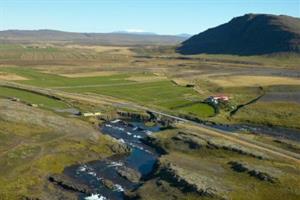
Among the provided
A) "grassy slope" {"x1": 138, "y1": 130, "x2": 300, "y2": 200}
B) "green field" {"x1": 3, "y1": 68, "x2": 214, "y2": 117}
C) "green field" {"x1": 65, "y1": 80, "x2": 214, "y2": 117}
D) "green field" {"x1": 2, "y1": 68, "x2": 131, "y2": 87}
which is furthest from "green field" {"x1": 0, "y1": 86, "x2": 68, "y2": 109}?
"grassy slope" {"x1": 138, "y1": 130, "x2": 300, "y2": 200}

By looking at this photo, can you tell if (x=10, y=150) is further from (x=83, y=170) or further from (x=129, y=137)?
(x=129, y=137)

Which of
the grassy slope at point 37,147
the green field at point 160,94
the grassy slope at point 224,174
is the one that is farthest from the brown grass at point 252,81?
the grassy slope at point 224,174

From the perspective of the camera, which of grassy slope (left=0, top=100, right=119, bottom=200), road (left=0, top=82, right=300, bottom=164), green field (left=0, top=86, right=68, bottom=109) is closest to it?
grassy slope (left=0, top=100, right=119, bottom=200)

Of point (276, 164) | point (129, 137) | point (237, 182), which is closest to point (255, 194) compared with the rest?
point (237, 182)

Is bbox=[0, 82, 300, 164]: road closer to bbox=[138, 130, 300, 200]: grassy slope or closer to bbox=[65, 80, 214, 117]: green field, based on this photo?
bbox=[65, 80, 214, 117]: green field

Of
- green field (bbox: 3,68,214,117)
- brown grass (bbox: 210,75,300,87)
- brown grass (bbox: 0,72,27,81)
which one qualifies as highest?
brown grass (bbox: 210,75,300,87)

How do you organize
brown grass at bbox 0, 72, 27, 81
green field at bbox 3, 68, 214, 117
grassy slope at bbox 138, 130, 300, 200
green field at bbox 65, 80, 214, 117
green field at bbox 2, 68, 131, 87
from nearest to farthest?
1. grassy slope at bbox 138, 130, 300, 200
2. green field at bbox 65, 80, 214, 117
3. green field at bbox 3, 68, 214, 117
4. green field at bbox 2, 68, 131, 87
5. brown grass at bbox 0, 72, 27, 81

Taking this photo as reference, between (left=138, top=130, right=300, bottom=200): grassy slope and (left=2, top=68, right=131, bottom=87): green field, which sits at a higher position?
(left=138, top=130, right=300, bottom=200): grassy slope
